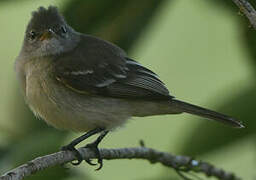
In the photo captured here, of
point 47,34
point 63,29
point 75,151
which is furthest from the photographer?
point 63,29

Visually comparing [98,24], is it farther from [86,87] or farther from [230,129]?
[230,129]

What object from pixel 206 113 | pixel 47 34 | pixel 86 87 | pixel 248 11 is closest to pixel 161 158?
pixel 206 113

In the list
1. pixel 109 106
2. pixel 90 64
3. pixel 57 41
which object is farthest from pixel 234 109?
pixel 57 41

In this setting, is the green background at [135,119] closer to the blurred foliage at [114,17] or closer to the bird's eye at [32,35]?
the blurred foliage at [114,17]

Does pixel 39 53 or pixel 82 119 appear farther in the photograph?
pixel 39 53

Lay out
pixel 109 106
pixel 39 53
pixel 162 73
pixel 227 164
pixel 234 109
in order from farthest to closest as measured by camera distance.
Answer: pixel 162 73, pixel 227 164, pixel 39 53, pixel 109 106, pixel 234 109

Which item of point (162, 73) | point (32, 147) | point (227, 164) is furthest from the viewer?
point (162, 73)

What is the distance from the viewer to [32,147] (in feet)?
11.0

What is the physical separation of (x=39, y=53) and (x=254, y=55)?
1661mm

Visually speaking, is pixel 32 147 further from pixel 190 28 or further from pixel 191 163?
pixel 190 28

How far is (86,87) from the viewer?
4.06 meters

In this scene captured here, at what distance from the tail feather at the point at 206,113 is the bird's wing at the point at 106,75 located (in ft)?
0.36

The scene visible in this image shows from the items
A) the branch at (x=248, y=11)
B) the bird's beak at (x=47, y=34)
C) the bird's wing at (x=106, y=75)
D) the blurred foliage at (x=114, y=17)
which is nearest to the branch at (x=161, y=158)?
the bird's wing at (x=106, y=75)

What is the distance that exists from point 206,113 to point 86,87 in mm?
912
